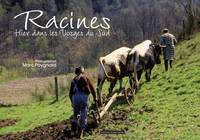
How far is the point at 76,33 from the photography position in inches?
3679

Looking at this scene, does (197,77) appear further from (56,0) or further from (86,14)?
(56,0)

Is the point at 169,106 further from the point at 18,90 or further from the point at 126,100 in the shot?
the point at 18,90

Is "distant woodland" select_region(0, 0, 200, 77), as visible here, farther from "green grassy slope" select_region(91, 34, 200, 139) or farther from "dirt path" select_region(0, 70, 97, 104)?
Result: "dirt path" select_region(0, 70, 97, 104)

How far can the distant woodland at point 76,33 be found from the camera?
168ft

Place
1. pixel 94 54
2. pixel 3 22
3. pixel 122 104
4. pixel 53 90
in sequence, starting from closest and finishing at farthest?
pixel 122 104 < pixel 53 90 < pixel 94 54 < pixel 3 22

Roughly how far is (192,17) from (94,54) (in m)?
36.1

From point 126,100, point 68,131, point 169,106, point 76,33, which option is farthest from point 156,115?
point 76,33

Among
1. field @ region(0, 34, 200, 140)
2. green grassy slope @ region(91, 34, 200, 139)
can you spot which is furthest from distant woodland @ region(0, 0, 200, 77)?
field @ region(0, 34, 200, 140)

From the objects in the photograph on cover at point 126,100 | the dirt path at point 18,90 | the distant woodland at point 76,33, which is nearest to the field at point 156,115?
the photograph on cover at point 126,100

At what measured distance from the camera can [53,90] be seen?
1816cm

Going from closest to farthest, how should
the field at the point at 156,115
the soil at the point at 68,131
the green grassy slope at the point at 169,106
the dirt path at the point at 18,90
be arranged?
the green grassy slope at the point at 169,106
the field at the point at 156,115
the soil at the point at 68,131
the dirt path at the point at 18,90

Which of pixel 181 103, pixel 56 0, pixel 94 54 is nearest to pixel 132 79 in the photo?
pixel 181 103

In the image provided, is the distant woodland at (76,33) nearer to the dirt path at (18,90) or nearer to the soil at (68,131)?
the dirt path at (18,90)

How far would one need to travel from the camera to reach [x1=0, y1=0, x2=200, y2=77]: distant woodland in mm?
51250
